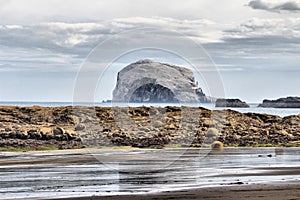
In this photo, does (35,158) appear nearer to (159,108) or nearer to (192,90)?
(192,90)

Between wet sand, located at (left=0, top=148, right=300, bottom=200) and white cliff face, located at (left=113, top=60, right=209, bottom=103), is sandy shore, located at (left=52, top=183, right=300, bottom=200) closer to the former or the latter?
wet sand, located at (left=0, top=148, right=300, bottom=200)

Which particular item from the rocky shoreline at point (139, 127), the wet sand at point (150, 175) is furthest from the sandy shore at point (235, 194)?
the rocky shoreline at point (139, 127)

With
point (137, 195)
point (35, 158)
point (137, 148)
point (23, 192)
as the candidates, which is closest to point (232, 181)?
point (137, 195)

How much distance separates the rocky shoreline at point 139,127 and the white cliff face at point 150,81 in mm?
5505

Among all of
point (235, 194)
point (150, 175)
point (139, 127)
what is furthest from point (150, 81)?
point (139, 127)

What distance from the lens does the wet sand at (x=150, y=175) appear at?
25.6 m

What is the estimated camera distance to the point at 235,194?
25109mm

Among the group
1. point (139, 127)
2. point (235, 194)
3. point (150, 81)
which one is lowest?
point (235, 194)

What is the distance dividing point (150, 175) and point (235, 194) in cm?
819

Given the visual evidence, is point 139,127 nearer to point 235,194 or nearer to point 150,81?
point 150,81

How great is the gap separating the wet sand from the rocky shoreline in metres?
8.15

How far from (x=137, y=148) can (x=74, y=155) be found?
8.59m

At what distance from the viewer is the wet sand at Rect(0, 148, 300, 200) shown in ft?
84.1

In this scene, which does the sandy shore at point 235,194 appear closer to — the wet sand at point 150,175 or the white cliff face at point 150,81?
the wet sand at point 150,175
